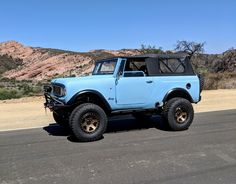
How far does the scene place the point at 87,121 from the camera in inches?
384

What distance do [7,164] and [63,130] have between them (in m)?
3.86

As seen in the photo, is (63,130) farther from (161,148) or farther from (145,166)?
(145,166)

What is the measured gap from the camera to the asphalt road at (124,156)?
664 cm

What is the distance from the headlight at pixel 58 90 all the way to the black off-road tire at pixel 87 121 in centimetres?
53

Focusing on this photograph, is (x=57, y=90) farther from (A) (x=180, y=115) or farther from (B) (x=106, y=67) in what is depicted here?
(A) (x=180, y=115)

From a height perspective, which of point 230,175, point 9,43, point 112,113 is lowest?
point 230,175

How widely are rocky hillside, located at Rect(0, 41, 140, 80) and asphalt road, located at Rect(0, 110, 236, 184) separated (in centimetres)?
3627

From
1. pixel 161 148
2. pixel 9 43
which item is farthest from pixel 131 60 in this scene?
pixel 9 43

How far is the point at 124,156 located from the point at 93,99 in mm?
2560

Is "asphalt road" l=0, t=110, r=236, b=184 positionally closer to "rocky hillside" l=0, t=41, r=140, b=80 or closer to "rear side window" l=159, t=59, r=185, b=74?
"rear side window" l=159, t=59, r=185, b=74

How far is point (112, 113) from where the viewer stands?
10.4 metres

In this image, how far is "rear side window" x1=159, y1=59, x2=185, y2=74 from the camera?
11.2 m

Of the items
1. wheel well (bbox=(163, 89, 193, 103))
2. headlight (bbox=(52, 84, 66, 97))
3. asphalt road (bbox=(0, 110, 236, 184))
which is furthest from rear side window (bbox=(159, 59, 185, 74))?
headlight (bbox=(52, 84, 66, 97))

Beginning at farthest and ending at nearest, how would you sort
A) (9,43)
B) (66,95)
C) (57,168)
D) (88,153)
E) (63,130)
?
1. (9,43)
2. (63,130)
3. (66,95)
4. (88,153)
5. (57,168)
